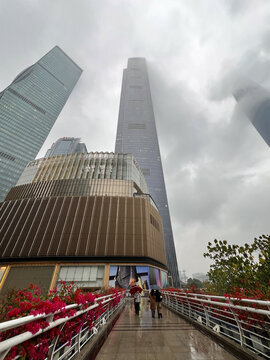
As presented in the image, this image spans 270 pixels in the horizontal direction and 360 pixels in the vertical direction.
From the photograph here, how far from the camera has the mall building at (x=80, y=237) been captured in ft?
95.7

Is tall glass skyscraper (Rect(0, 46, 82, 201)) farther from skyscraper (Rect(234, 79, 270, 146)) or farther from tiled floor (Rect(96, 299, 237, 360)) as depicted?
skyscraper (Rect(234, 79, 270, 146))

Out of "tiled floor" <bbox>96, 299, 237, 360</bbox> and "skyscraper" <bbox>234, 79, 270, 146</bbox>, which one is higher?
"skyscraper" <bbox>234, 79, 270, 146</bbox>

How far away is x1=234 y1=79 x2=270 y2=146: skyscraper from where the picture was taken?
121m

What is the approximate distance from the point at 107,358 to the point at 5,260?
1522 inches

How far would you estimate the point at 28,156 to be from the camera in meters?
113

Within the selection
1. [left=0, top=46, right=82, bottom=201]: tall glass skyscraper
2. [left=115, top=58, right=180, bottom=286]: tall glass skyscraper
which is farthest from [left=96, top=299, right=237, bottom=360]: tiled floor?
[left=0, top=46, right=82, bottom=201]: tall glass skyscraper

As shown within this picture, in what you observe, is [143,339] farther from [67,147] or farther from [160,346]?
[67,147]

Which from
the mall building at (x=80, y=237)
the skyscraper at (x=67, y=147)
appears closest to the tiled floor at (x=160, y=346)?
the mall building at (x=80, y=237)

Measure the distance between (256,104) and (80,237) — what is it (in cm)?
17630

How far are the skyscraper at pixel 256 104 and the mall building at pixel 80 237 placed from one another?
453ft

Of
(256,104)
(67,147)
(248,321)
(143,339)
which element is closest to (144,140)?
(67,147)

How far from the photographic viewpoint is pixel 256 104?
135 metres

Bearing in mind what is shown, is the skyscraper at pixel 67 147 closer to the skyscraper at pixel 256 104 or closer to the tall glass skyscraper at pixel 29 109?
the tall glass skyscraper at pixel 29 109

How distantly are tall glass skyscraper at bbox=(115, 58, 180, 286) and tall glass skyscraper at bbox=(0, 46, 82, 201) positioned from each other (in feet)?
205
